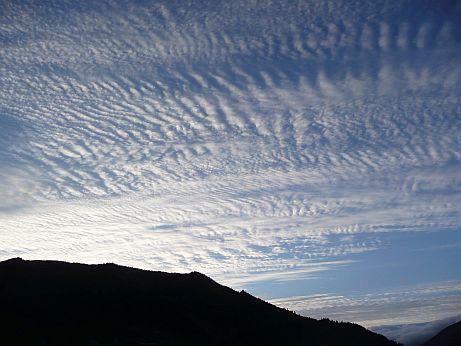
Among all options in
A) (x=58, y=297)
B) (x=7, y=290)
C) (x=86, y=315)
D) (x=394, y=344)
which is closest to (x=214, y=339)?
(x=86, y=315)

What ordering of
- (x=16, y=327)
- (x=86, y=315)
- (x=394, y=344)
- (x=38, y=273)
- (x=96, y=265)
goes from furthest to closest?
(x=394, y=344), (x=96, y=265), (x=38, y=273), (x=86, y=315), (x=16, y=327)

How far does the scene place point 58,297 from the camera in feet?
242

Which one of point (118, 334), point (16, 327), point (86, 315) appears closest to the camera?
point (16, 327)

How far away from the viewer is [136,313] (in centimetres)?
7444

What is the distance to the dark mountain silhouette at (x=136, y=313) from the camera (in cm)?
6144

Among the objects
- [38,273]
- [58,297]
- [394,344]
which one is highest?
[38,273]

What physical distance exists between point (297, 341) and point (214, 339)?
2116cm

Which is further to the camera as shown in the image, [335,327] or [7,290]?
[335,327]

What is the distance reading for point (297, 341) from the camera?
87688mm

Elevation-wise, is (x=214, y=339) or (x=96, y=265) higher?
(x=96, y=265)

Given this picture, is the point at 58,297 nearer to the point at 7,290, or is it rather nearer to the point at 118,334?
the point at 7,290

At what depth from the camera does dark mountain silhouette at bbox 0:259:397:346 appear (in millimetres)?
61438

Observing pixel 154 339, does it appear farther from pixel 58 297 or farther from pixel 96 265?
pixel 96 265

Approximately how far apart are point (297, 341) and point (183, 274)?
29.5 meters
